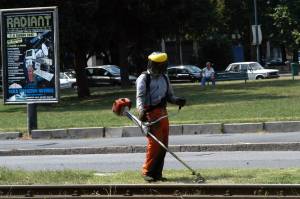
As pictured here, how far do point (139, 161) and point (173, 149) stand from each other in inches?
74.3

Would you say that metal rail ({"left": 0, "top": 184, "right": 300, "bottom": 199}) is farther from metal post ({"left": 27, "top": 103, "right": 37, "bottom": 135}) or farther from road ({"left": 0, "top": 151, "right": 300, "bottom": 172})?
metal post ({"left": 27, "top": 103, "right": 37, "bottom": 135})

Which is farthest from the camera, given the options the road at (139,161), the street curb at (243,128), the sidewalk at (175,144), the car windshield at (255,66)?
the car windshield at (255,66)

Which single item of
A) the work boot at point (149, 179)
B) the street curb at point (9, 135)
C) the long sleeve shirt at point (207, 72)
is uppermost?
the long sleeve shirt at point (207, 72)

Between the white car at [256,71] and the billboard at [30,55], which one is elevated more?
the billboard at [30,55]

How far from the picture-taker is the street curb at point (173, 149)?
50.0ft

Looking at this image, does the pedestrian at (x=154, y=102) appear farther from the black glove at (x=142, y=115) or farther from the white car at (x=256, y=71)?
the white car at (x=256, y=71)

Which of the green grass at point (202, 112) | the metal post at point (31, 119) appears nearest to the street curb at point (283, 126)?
the green grass at point (202, 112)

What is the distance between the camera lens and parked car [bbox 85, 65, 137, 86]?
5388 cm

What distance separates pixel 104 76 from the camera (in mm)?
54531

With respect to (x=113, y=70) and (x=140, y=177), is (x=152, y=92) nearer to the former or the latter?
(x=140, y=177)

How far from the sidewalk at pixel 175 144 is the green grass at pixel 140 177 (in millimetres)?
3765

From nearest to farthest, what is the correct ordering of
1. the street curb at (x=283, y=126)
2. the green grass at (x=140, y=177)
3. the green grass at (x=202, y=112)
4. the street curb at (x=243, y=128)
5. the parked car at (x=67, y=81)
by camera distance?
the green grass at (x=140, y=177), the street curb at (x=283, y=126), the street curb at (x=243, y=128), the green grass at (x=202, y=112), the parked car at (x=67, y=81)

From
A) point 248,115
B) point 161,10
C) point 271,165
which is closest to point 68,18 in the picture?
point 161,10

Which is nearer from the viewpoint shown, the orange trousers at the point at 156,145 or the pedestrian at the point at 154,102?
the pedestrian at the point at 154,102
